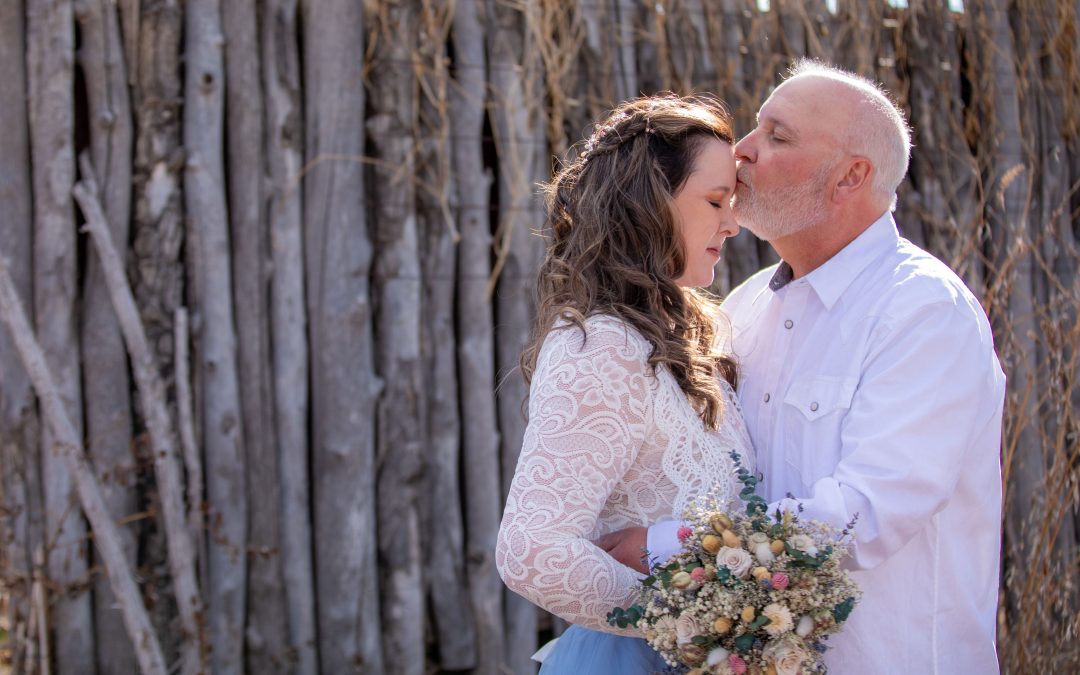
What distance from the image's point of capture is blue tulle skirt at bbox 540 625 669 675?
2.26m

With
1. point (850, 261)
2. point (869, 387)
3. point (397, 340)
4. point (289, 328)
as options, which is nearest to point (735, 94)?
point (397, 340)

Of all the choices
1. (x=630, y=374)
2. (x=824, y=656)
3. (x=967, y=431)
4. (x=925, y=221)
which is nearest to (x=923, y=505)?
(x=967, y=431)

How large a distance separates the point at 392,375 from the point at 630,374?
2101 mm

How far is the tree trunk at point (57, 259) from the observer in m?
3.86

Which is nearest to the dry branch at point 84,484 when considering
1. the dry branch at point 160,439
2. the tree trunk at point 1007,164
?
the dry branch at point 160,439

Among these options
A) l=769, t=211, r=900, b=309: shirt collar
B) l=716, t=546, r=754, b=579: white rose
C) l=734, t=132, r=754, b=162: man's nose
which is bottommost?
l=716, t=546, r=754, b=579: white rose

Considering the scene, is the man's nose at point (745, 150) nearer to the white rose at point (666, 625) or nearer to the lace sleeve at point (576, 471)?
the lace sleeve at point (576, 471)

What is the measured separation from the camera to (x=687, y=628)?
1884 mm

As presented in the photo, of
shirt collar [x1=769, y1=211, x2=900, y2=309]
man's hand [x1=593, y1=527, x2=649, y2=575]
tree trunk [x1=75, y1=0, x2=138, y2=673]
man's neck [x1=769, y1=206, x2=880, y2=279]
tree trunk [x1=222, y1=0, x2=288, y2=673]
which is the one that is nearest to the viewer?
man's hand [x1=593, y1=527, x2=649, y2=575]

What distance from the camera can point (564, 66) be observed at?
173 inches

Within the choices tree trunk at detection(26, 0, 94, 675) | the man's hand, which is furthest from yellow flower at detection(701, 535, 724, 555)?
tree trunk at detection(26, 0, 94, 675)

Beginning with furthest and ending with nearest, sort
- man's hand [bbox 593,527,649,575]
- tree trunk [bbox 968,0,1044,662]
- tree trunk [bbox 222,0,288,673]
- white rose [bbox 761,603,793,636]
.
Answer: tree trunk [bbox 968,0,1044,662] < tree trunk [bbox 222,0,288,673] < man's hand [bbox 593,527,649,575] < white rose [bbox 761,603,793,636]

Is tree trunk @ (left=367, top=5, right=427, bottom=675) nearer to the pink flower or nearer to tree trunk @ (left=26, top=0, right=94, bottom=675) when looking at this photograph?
tree trunk @ (left=26, top=0, right=94, bottom=675)

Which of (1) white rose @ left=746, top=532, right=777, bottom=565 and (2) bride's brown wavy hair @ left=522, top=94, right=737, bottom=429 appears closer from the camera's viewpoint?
(1) white rose @ left=746, top=532, right=777, bottom=565
